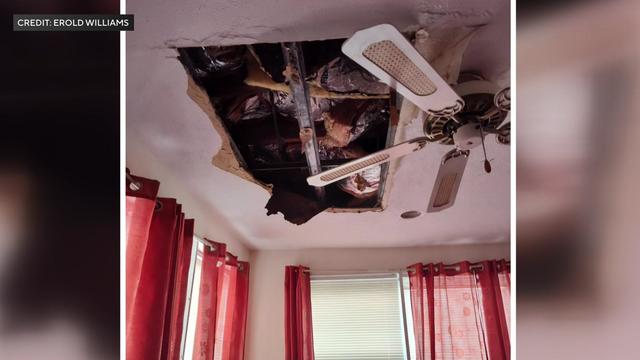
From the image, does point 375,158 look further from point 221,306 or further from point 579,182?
point 221,306

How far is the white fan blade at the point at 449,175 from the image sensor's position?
1.19 m

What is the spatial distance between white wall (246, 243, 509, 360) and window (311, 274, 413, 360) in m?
0.08

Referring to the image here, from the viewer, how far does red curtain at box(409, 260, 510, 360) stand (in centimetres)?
242

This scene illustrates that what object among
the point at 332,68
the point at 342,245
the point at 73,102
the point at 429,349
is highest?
the point at 332,68

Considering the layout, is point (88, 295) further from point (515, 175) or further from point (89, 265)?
point (515, 175)

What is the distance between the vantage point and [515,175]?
0.70ft

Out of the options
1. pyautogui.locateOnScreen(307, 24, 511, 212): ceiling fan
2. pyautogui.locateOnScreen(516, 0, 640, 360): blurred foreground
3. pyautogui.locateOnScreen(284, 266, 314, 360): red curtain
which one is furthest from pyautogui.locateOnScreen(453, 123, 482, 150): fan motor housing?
pyautogui.locateOnScreen(284, 266, 314, 360): red curtain

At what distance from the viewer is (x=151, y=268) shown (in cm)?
113

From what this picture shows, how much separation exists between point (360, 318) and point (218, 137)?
5.68 feet

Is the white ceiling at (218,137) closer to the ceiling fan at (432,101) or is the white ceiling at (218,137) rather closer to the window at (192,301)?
the ceiling fan at (432,101)

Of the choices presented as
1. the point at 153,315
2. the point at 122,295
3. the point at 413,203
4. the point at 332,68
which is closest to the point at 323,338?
the point at 413,203

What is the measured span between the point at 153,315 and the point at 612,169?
1.09 meters

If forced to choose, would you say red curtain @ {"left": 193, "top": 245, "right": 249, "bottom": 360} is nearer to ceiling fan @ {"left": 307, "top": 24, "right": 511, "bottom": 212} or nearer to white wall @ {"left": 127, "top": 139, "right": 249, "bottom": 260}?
white wall @ {"left": 127, "top": 139, "right": 249, "bottom": 260}

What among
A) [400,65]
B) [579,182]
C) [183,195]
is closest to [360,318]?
[183,195]
